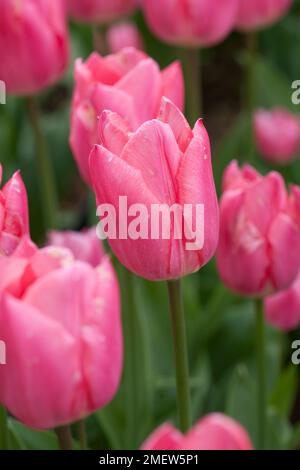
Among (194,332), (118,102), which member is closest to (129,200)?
(118,102)

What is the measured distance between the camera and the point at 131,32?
1.93m

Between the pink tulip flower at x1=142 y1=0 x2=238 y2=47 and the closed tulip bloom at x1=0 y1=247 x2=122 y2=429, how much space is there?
0.67 metres

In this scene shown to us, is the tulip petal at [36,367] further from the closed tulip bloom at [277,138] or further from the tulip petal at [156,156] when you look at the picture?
the closed tulip bloom at [277,138]

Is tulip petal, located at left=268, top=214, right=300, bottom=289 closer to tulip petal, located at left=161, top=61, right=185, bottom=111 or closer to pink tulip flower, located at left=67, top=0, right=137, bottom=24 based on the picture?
tulip petal, located at left=161, top=61, right=185, bottom=111

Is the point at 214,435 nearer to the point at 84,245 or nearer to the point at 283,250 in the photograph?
the point at 283,250

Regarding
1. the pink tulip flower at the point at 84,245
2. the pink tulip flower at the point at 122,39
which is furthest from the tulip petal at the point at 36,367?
the pink tulip flower at the point at 122,39

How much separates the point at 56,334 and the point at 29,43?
594 mm

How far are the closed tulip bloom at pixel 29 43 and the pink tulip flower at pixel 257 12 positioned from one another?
37 centimetres

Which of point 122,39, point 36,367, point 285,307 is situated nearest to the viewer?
point 36,367

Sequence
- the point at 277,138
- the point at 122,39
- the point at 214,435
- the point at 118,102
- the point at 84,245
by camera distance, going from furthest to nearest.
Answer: the point at 122,39 < the point at 277,138 < the point at 84,245 < the point at 118,102 < the point at 214,435

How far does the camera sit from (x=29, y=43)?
1.06 m

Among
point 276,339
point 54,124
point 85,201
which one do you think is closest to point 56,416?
point 276,339

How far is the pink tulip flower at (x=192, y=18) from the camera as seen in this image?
3.83ft

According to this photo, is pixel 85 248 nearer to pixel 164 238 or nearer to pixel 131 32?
pixel 164 238
